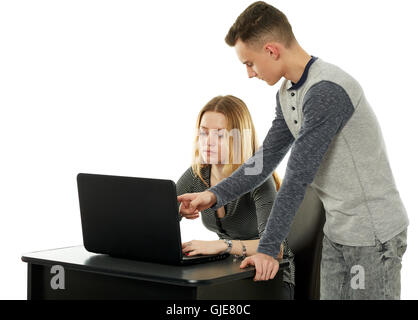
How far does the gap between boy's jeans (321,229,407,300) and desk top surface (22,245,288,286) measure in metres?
0.29

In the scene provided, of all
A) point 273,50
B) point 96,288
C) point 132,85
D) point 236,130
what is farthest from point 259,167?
point 132,85

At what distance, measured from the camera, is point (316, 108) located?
196cm

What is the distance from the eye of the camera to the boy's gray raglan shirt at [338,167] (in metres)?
1.96

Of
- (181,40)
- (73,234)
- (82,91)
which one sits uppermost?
(181,40)

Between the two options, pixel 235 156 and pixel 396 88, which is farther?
pixel 396 88

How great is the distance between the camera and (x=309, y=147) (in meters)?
1.95

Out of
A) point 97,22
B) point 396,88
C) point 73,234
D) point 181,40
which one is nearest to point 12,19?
point 97,22

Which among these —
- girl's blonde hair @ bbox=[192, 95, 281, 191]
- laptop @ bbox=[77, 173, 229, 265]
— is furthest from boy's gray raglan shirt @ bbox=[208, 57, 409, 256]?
girl's blonde hair @ bbox=[192, 95, 281, 191]

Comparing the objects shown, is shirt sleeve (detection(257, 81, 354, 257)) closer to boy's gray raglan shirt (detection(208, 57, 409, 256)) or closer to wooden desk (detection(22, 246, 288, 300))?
boy's gray raglan shirt (detection(208, 57, 409, 256))

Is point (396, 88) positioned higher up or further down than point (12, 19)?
further down

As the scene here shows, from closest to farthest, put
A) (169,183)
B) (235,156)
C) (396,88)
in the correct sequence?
1. (169,183)
2. (235,156)
3. (396,88)

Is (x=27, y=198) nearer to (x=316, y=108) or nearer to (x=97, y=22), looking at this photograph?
(x=97, y=22)

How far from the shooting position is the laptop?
77.8 inches

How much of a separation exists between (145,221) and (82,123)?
2084 mm
